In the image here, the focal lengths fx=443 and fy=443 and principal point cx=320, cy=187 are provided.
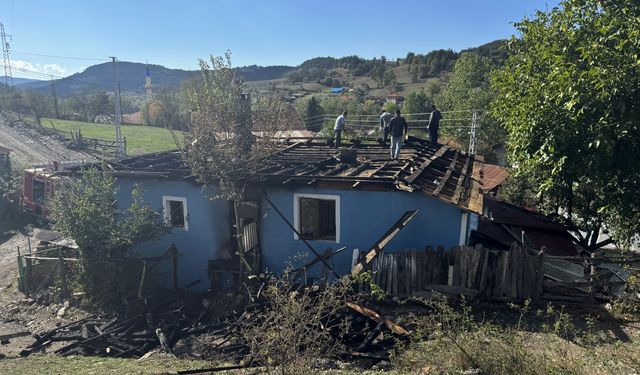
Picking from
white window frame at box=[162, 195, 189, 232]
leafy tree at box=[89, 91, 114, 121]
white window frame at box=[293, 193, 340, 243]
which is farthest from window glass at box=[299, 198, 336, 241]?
leafy tree at box=[89, 91, 114, 121]

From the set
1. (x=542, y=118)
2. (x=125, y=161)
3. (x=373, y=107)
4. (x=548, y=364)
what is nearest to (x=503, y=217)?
(x=542, y=118)

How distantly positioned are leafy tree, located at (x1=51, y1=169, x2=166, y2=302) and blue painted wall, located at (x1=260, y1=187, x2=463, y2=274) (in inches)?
129

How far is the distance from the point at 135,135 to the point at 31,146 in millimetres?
15064

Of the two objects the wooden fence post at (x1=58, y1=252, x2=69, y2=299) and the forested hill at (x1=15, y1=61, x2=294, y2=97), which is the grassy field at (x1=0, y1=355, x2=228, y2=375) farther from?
the forested hill at (x1=15, y1=61, x2=294, y2=97)

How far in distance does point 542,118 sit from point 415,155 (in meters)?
5.39

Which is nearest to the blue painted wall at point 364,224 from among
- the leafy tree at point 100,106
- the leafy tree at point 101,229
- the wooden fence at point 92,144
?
the leafy tree at point 101,229

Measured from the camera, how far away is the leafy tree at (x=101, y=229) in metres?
12.0

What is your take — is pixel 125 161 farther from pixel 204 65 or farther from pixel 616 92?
pixel 616 92

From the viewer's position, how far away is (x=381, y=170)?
40.1 ft

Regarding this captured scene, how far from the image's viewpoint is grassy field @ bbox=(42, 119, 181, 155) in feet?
155

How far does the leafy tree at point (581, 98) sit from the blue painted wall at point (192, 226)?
833cm

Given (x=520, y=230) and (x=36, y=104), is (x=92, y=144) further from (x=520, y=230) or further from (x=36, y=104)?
(x=520, y=230)

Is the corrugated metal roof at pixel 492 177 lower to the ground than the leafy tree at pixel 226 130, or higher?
lower

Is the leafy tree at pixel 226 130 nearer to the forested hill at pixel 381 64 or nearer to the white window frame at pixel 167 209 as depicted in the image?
the white window frame at pixel 167 209
